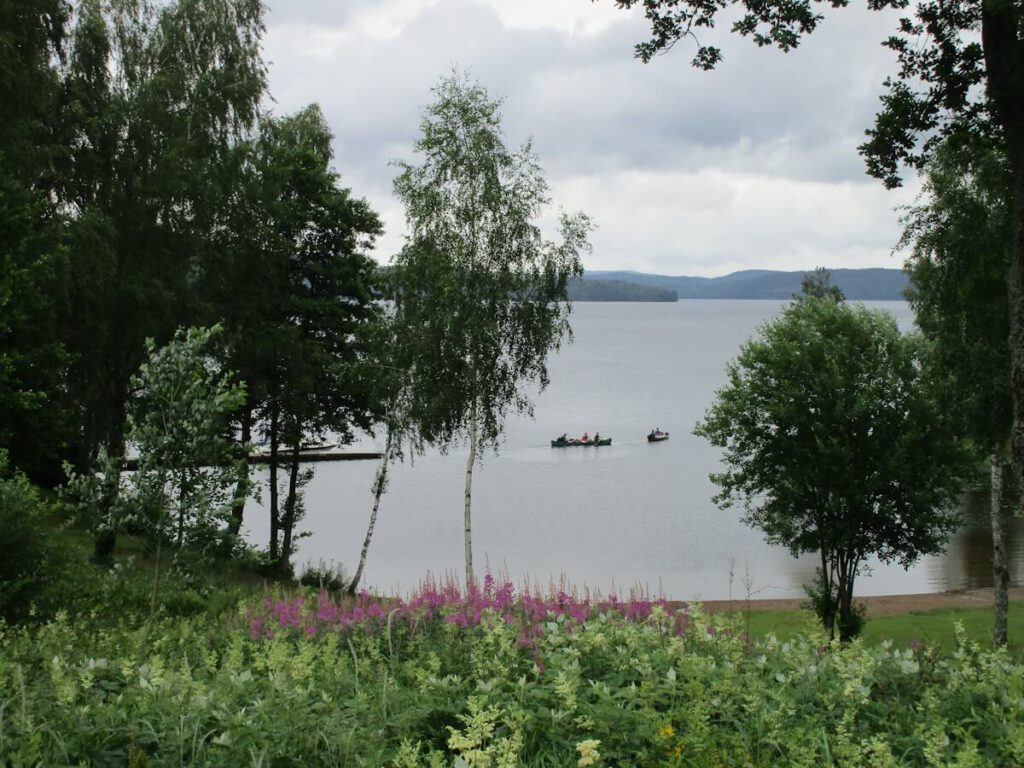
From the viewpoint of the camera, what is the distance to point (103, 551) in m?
23.5

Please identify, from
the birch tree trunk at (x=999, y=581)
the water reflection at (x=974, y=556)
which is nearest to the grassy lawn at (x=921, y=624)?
the birch tree trunk at (x=999, y=581)

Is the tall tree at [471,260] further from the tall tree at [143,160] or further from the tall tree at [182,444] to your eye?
the tall tree at [182,444]

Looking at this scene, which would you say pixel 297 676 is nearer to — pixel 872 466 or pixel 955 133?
pixel 955 133

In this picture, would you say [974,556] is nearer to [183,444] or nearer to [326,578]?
[326,578]

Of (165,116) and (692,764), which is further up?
(165,116)

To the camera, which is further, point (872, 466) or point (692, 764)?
point (872, 466)

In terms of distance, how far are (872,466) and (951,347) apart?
4.67 metres

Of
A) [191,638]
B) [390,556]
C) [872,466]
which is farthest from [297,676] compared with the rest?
[390,556]

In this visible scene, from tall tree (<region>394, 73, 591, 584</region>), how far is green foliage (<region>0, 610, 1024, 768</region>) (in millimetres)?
17894

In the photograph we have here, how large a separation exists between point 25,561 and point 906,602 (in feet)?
79.5

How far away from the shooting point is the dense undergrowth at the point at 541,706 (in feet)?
15.0

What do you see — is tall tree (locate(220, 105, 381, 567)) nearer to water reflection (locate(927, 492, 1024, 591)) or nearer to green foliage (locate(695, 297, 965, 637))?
green foliage (locate(695, 297, 965, 637))

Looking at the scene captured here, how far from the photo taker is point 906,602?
28078mm

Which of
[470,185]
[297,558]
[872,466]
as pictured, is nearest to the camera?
[872,466]
